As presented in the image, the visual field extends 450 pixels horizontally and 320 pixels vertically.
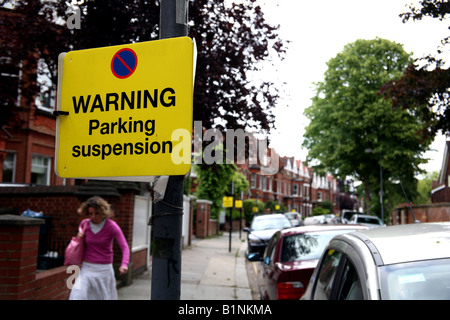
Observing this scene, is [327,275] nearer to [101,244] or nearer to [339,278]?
[339,278]

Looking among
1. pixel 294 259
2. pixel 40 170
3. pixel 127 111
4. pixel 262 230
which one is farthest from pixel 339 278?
pixel 40 170

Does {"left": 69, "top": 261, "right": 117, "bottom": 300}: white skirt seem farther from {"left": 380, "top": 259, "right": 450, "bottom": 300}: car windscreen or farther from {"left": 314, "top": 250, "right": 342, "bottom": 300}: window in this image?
{"left": 380, "top": 259, "right": 450, "bottom": 300}: car windscreen

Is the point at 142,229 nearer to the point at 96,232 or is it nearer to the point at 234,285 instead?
the point at 234,285

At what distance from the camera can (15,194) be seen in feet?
31.0

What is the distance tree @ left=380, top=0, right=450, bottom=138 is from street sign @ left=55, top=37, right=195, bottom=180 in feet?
27.3

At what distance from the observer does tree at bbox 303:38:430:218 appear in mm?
30016

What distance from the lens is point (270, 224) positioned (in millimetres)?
18328

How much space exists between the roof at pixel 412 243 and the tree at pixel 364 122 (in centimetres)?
2776

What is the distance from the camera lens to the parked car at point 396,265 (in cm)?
238

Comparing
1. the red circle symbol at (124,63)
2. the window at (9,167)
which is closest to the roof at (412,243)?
the red circle symbol at (124,63)

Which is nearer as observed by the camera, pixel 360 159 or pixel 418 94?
pixel 418 94

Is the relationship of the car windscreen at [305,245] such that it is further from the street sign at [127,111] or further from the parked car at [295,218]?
the parked car at [295,218]
